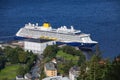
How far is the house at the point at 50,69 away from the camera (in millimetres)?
12202

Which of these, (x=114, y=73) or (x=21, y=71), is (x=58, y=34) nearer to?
(x=21, y=71)

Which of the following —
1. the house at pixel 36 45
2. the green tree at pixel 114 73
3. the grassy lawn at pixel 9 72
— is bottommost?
the grassy lawn at pixel 9 72

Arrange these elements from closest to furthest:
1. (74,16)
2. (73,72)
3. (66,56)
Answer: (73,72) < (66,56) < (74,16)

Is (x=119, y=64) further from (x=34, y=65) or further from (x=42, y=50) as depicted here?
(x=42, y=50)

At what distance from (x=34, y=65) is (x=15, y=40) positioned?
4.30 metres

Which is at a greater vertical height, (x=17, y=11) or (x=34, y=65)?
(x=17, y=11)

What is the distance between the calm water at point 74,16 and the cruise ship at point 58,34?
0.27 meters

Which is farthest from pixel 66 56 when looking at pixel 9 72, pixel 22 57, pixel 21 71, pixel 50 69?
pixel 21 71

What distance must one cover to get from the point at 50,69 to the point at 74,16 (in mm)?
8350

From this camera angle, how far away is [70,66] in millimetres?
12609

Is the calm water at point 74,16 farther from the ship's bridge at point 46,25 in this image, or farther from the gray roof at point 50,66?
the gray roof at point 50,66

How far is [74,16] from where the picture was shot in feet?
67.4

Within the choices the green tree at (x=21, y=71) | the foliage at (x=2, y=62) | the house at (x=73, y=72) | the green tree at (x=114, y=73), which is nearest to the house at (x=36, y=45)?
the foliage at (x=2, y=62)

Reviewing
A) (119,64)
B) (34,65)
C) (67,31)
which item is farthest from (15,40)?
(119,64)
